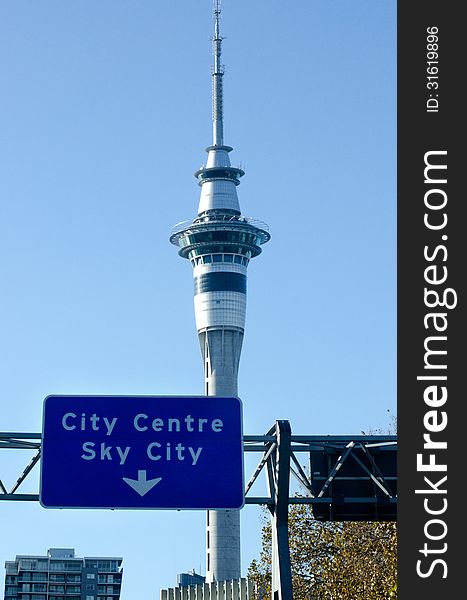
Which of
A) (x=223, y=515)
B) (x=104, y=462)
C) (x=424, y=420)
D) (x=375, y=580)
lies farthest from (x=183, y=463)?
(x=223, y=515)

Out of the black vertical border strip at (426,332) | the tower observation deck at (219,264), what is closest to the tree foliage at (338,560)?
the black vertical border strip at (426,332)

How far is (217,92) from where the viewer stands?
172500mm

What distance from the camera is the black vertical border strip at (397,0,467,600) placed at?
14.6 m

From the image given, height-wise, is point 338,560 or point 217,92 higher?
point 217,92

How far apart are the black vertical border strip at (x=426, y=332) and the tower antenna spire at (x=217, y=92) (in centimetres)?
15630

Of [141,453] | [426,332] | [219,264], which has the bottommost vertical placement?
Answer: [426,332]

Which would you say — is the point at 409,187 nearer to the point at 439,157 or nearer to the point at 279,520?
the point at 439,157

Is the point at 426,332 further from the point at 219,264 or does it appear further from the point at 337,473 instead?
the point at 219,264

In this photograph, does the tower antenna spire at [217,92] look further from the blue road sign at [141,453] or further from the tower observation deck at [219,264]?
the blue road sign at [141,453]

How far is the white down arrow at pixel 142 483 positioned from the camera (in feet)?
87.1

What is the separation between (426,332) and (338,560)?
1539 inches

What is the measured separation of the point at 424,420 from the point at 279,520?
41.6 ft

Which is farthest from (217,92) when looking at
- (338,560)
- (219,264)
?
(338,560)

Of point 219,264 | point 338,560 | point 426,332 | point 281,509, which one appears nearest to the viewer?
point 426,332
